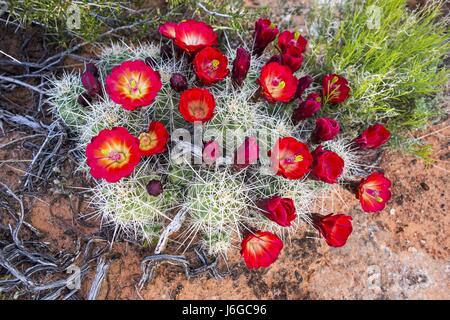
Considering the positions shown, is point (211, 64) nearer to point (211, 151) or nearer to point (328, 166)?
point (211, 151)

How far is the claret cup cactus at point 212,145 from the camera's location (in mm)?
1629

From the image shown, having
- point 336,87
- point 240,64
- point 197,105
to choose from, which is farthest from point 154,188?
point 336,87

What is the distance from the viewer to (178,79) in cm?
171

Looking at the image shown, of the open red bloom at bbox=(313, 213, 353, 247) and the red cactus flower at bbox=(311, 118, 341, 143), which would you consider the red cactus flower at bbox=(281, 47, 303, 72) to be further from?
the open red bloom at bbox=(313, 213, 353, 247)

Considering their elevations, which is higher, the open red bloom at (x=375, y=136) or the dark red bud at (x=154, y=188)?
the open red bloom at (x=375, y=136)

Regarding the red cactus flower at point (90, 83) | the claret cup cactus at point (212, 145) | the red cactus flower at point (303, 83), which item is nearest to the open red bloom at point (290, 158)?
the claret cup cactus at point (212, 145)

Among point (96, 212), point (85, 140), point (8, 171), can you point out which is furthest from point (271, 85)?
point (8, 171)

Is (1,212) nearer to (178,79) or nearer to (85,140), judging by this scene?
(85,140)

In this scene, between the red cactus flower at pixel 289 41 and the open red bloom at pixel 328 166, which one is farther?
the red cactus flower at pixel 289 41

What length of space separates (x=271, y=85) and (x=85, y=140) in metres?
0.82

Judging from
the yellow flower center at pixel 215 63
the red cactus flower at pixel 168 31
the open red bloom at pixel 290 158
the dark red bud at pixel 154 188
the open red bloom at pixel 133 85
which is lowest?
the dark red bud at pixel 154 188

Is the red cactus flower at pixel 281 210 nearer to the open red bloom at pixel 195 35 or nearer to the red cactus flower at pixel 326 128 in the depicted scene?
the red cactus flower at pixel 326 128

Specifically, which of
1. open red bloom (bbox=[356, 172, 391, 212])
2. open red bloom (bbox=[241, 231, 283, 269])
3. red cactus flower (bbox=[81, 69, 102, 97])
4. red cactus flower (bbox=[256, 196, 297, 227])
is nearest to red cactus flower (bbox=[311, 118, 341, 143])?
open red bloom (bbox=[356, 172, 391, 212])

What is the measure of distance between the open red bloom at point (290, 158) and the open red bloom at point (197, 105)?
29 centimetres
